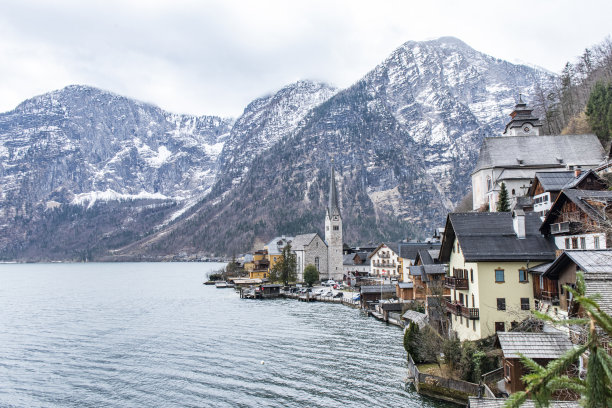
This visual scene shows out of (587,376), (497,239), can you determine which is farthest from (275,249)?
(587,376)

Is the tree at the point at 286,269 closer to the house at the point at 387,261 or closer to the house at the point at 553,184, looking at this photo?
the house at the point at 387,261

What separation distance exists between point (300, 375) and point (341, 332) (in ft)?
65.9

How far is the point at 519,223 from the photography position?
40.5 m

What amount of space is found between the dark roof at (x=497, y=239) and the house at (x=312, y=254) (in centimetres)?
9323

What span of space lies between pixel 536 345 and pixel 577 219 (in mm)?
12167

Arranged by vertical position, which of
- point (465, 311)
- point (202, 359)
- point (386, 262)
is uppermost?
point (386, 262)

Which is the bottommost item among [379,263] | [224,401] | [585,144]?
[224,401]

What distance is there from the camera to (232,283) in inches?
5674

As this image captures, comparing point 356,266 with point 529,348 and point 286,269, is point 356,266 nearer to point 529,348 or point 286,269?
point 286,269

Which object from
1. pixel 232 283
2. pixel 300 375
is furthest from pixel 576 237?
pixel 232 283

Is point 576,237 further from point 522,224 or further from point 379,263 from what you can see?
point 379,263

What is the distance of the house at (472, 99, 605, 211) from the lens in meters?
79.5

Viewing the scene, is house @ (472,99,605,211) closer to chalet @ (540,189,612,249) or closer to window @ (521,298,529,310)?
chalet @ (540,189,612,249)

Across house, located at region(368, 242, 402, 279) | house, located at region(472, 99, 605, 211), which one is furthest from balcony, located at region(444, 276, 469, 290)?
house, located at region(368, 242, 402, 279)
